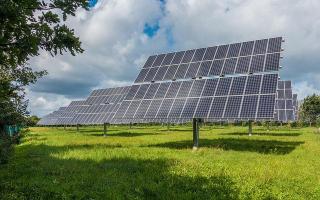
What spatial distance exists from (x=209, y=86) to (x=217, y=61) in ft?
10.8

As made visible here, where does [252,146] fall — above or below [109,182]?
above

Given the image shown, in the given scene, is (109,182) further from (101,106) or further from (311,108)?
(311,108)

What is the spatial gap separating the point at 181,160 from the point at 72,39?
9280 mm

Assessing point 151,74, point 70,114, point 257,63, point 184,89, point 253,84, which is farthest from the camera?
point 70,114

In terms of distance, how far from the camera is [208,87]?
22.9 m

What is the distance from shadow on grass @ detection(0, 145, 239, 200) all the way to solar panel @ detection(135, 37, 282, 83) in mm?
10042

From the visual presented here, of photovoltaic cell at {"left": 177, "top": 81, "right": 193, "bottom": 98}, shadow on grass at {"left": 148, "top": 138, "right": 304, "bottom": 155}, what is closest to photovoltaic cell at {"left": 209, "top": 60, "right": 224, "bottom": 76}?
photovoltaic cell at {"left": 177, "top": 81, "right": 193, "bottom": 98}

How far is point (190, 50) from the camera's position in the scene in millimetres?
29156

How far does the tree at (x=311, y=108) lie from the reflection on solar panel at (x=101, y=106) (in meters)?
28.6

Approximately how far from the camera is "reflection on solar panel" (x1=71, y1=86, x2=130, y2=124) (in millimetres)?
39578

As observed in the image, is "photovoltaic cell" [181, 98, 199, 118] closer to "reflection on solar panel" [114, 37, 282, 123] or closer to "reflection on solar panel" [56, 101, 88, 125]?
"reflection on solar panel" [114, 37, 282, 123]

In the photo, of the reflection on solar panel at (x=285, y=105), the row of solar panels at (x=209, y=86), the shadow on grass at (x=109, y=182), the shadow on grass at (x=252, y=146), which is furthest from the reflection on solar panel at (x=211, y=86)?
the reflection on solar panel at (x=285, y=105)

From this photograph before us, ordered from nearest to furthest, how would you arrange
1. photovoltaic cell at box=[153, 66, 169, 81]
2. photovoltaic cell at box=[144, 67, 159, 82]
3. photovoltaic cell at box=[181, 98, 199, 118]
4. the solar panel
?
photovoltaic cell at box=[181, 98, 199, 118] → the solar panel → photovoltaic cell at box=[153, 66, 169, 81] → photovoltaic cell at box=[144, 67, 159, 82]

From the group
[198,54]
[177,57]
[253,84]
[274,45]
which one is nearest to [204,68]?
[198,54]
